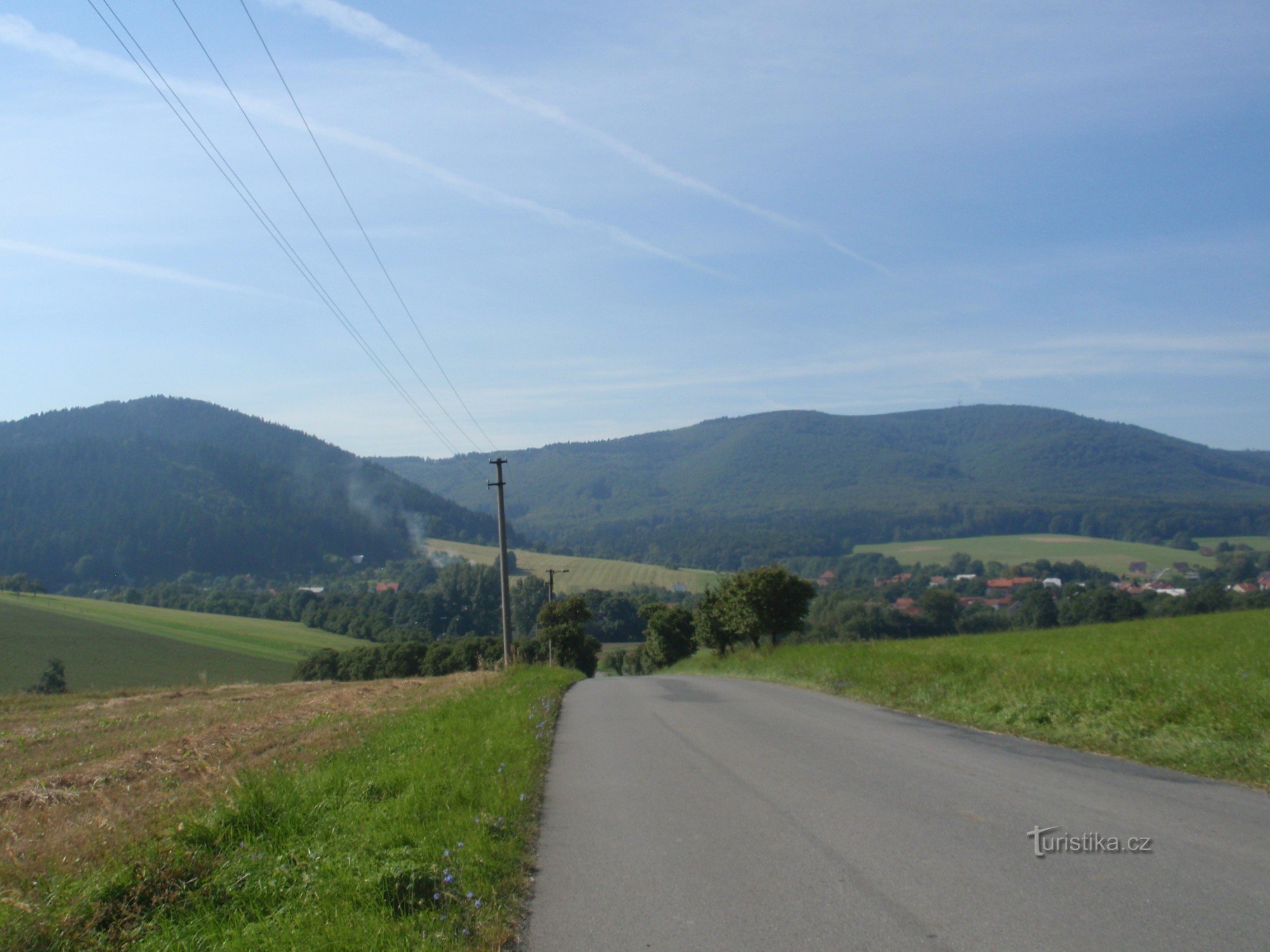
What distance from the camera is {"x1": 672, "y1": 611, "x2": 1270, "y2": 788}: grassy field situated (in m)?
9.02

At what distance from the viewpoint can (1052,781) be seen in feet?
25.4

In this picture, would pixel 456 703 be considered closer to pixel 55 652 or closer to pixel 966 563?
pixel 55 652

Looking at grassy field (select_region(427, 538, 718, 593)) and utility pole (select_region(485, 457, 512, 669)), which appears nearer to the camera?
utility pole (select_region(485, 457, 512, 669))

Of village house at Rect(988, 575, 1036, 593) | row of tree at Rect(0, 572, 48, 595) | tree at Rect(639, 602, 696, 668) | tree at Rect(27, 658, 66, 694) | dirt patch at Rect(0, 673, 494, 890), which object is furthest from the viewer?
village house at Rect(988, 575, 1036, 593)

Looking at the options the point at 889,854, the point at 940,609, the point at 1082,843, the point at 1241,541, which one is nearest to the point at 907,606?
the point at 940,609

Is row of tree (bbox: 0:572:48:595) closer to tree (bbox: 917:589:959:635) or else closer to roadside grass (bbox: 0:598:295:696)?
roadside grass (bbox: 0:598:295:696)

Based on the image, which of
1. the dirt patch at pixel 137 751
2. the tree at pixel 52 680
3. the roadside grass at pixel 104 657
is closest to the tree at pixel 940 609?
the dirt patch at pixel 137 751

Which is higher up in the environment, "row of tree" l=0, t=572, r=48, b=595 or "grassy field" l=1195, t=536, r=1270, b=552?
"grassy field" l=1195, t=536, r=1270, b=552

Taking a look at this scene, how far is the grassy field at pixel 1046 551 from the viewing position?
344 ft

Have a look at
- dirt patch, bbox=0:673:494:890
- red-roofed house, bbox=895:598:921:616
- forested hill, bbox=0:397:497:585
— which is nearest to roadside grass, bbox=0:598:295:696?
dirt patch, bbox=0:673:494:890

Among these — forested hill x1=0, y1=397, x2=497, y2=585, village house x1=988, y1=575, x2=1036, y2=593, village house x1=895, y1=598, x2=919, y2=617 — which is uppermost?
forested hill x1=0, y1=397, x2=497, y2=585

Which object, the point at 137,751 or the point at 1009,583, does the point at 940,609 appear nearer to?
the point at 1009,583

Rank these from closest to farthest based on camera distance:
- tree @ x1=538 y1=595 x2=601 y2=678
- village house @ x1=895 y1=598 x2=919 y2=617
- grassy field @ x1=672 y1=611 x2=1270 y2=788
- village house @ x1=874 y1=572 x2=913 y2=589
Result: grassy field @ x1=672 y1=611 x2=1270 y2=788, tree @ x1=538 y1=595 x2=601 y2=678, village house @ x1=895 y1=598 x2=919 y2=617, village house @ x1=874 y1=572 x2=913 y2=589

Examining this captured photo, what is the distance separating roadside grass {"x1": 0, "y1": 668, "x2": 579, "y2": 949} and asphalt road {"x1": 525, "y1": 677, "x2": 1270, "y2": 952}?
42 centimetres
